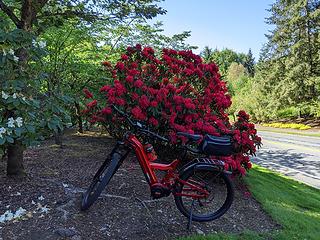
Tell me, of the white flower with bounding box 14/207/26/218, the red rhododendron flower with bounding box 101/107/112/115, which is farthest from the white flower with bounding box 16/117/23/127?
the red rhododendron flower with bounding box 101/107/112/115

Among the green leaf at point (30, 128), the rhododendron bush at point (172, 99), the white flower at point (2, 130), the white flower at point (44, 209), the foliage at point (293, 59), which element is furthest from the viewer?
the foliage at point (293, 59)

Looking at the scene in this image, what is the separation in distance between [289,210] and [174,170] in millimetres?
2171

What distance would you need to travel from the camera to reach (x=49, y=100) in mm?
2967

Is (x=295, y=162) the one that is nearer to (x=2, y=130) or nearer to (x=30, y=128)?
(x=30, y=128)

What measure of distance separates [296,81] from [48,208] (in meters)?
26.3

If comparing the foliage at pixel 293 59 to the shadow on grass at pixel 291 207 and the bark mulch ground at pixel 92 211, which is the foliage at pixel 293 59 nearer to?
the shadow on grass at pixel 291 207

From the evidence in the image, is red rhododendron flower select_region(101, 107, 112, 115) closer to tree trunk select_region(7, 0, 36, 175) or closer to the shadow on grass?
tree trunk select_region(7, 0, 36, 175)

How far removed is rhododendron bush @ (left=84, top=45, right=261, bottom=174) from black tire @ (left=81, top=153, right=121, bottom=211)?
49.9 inches

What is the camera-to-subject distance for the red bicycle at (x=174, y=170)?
3.07m

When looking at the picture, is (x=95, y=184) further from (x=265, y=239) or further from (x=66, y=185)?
(x=265, y=239)

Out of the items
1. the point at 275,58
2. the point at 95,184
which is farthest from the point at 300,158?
the point at 275,58

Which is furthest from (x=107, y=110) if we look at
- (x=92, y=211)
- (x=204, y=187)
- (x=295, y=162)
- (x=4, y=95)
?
(x=295, y=162)

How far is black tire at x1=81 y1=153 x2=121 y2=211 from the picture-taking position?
3.03 m

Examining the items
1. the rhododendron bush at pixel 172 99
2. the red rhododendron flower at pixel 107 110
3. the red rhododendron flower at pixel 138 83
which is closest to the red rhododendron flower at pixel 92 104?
the rhododendron bush at pixel 172 99
